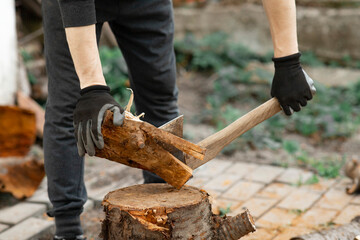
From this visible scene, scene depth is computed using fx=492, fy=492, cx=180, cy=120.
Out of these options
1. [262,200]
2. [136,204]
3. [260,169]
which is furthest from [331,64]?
[136,204]

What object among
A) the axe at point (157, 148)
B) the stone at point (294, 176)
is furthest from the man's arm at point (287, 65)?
the stone at point (294, 176)

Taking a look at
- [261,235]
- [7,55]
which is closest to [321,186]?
[261,235]

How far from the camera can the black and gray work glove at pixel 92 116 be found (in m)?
Result: 1.88

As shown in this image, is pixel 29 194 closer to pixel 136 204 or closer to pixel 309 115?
pixel 136 204

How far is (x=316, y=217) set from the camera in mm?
3025

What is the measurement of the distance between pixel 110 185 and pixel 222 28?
3.66 m

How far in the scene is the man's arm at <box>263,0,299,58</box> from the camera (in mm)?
2215

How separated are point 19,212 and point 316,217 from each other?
6.18ft

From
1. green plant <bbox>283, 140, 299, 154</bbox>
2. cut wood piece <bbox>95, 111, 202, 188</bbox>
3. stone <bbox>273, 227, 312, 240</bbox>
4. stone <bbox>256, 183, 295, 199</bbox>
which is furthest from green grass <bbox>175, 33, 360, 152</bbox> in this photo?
cut wood piece <bbox>95, 111, 202, 188</bbox>

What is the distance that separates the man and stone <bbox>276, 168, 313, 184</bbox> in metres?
1.28

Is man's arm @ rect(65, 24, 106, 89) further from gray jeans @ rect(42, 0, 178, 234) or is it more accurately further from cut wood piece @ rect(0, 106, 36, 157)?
cut wood piece @ rect(0, 106, 36, 157)

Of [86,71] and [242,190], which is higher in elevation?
[86,71]

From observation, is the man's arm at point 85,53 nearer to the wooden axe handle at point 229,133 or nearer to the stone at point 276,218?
the wooden axe handle at point 229,133

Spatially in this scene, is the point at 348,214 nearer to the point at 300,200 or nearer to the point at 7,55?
the point at 300,200
